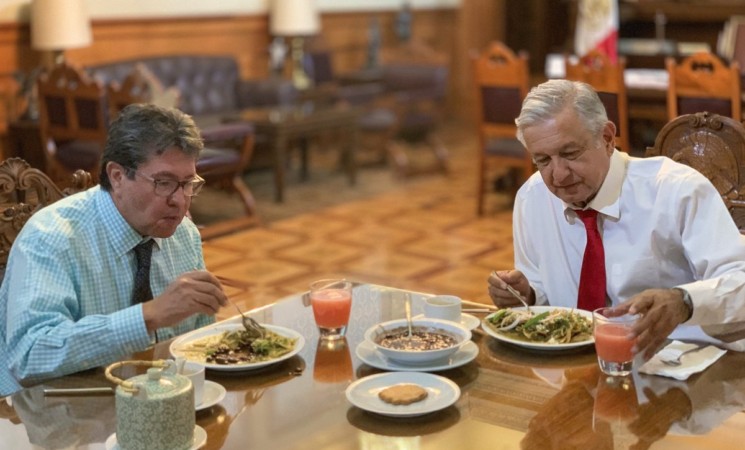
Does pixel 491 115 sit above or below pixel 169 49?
below

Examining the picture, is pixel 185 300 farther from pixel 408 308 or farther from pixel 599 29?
pixel 599 29

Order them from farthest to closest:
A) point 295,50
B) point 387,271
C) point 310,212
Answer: point 295,50 < point 310,212 < point 387,271

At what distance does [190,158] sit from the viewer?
2000mm

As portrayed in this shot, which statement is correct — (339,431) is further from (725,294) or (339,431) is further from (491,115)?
(491,115)

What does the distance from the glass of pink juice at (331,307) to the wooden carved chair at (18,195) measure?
0.66m

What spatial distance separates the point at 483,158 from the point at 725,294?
4.22 metres

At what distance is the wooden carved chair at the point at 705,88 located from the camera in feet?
15.9

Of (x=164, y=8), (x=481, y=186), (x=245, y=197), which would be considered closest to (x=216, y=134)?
(x=245, y=197)

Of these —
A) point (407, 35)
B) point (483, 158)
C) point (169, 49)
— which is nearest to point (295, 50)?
point (169, 49)

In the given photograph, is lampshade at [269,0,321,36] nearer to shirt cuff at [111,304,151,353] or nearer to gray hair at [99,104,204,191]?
gray hair at [99,104,204,191]

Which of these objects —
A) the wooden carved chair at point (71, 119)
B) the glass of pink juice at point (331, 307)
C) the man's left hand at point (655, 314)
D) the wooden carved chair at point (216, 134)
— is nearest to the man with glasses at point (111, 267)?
the glass of pink juice at point (331, 307)

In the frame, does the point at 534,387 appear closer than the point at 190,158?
Yes

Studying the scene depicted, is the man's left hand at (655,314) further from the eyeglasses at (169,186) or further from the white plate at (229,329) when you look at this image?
the eyeglasses at (169,186)

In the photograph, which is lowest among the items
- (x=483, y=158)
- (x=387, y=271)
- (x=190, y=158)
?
(x=387, y=271)
